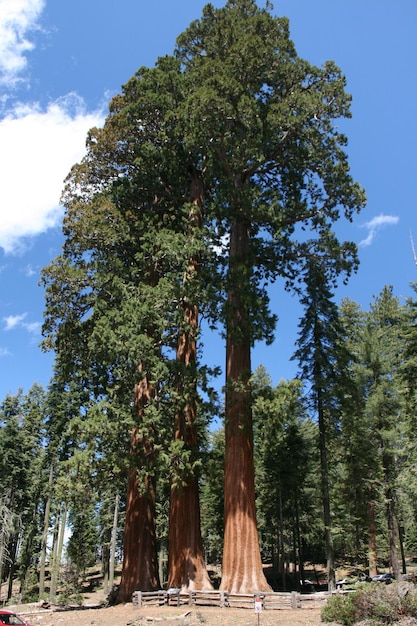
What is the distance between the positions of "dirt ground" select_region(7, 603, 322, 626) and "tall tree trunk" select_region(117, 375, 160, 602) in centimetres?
168

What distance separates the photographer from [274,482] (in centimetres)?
2759

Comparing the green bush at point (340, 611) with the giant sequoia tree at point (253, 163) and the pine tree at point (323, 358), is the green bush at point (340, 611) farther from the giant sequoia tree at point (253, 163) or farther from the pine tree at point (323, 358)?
the pine tree at point (323, 358)

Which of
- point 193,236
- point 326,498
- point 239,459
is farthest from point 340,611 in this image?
point 193,236

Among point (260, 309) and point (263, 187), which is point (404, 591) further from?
point (263, 187)

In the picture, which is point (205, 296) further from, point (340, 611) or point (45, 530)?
point (45, 530)

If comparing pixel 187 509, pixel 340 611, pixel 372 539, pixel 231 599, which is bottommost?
pixel 231 599

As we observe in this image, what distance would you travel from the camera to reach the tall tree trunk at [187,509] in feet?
50.4

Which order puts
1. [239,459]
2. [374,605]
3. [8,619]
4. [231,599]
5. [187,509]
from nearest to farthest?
1. [374,605]
2. [8,619]
3. [231,599]
4. [239,459]
5. [187,509]

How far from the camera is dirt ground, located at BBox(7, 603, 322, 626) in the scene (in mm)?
10805

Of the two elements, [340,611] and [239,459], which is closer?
[340,611]

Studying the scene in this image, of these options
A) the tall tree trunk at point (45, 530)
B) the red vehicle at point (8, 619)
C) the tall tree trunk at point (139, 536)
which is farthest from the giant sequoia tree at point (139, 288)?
the tall tree trunk at point (45, 530)

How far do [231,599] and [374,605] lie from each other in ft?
16.9

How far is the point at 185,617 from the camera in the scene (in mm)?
11906

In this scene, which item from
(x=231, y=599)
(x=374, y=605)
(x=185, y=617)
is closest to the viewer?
(x=374, y=605)
